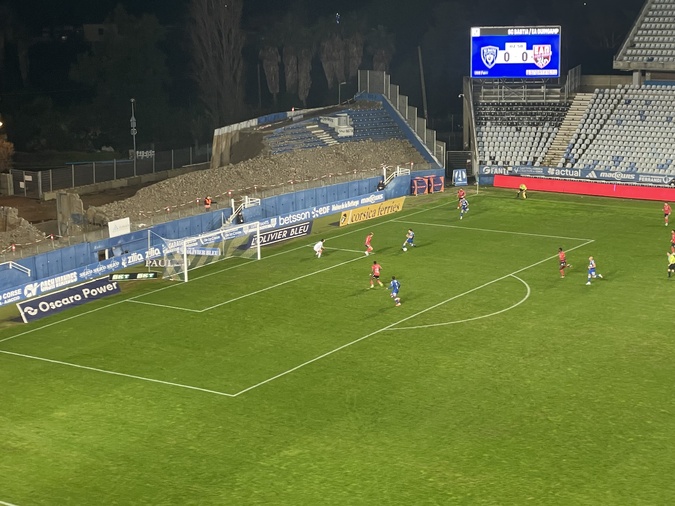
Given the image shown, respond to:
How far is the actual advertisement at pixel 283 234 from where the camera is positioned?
A: 58.6 meters

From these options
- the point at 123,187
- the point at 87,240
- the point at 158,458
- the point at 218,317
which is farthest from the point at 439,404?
the point at 123,187

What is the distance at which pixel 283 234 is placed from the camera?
199ft

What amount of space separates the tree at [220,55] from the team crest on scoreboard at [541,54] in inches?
1375

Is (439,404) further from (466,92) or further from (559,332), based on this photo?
(466,92)

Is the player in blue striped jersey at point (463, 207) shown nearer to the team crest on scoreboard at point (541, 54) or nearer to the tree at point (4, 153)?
the team crest on scoreboard at point (541, 54)

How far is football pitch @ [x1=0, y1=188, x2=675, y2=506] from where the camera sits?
2867cm

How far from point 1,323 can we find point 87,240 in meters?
8.47

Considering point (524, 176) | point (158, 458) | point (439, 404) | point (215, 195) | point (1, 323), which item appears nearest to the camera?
point (158, 458)

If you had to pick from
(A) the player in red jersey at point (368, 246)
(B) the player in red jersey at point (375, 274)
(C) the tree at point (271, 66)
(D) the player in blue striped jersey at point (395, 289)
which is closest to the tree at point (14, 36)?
(C) the tree at point (271, 66)

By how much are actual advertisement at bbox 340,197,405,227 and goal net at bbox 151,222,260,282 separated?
23.7ft

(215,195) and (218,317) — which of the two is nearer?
(218,317)

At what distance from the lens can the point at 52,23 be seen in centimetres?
13175

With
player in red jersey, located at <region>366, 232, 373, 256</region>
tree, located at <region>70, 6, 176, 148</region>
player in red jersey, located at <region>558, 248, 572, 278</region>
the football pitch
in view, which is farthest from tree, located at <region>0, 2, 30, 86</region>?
player in red jersey, located at <region>558, 248, 572, 278</region>

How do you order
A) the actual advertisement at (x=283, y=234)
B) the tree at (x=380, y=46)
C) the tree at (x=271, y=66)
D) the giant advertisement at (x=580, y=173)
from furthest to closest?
the tree at (x=380, y=46) < the tree at (x=271, y=66) < the giant advertisement at (x=580, y=173) < the actual advertisement at (x=283, y=234)
